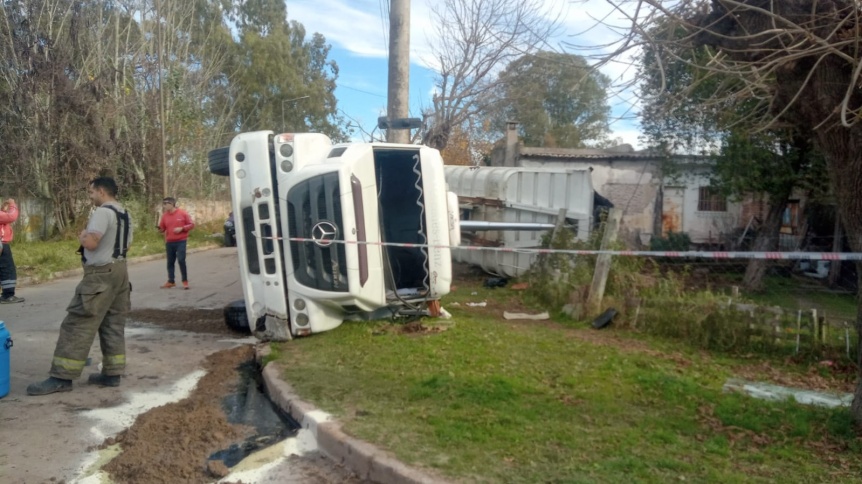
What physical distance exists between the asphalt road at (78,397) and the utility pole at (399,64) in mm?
3934

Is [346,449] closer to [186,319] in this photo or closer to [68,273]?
[186,319]

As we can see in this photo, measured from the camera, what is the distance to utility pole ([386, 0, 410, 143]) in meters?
11.7

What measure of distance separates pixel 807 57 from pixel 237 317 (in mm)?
6673

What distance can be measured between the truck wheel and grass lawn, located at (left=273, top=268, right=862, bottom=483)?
140 cm

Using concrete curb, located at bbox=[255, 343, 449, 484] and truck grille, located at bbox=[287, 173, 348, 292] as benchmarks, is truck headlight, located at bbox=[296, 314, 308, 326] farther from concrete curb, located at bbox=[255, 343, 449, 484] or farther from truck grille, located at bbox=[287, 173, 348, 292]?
concrete curb, located at bbox=[255, 343, 449, 484]

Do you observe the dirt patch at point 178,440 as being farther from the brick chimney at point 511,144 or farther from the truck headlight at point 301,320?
the brick chimney at point 511,144

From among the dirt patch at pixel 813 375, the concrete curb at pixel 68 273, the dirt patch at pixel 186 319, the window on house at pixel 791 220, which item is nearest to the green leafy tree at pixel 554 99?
the dirt patch at pixel 813 375

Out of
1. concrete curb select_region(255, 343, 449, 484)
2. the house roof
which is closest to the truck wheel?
concrete curb select_region(255, 343, 449, 484)

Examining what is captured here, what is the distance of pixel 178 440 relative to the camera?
5.13 meters

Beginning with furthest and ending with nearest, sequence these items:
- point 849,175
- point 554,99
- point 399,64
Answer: point 554,99
point 399,64
point 849,175

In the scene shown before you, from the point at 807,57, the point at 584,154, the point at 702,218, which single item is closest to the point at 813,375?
the point at 807,57

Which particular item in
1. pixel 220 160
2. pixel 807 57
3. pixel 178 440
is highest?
Result: pixel 807 57

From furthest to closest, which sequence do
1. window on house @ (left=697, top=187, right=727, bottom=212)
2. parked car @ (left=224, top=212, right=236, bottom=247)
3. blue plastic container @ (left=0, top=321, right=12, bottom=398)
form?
1. parked car @ (left=224, top=212, right=236, bottom=247)
2. window on house @ (left=697, top=187, right=727, bottom=212)
3. blue plastic container @ (left=0, top=321, right=12, bottom=398)

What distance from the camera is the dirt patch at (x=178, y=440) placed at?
179 inches
